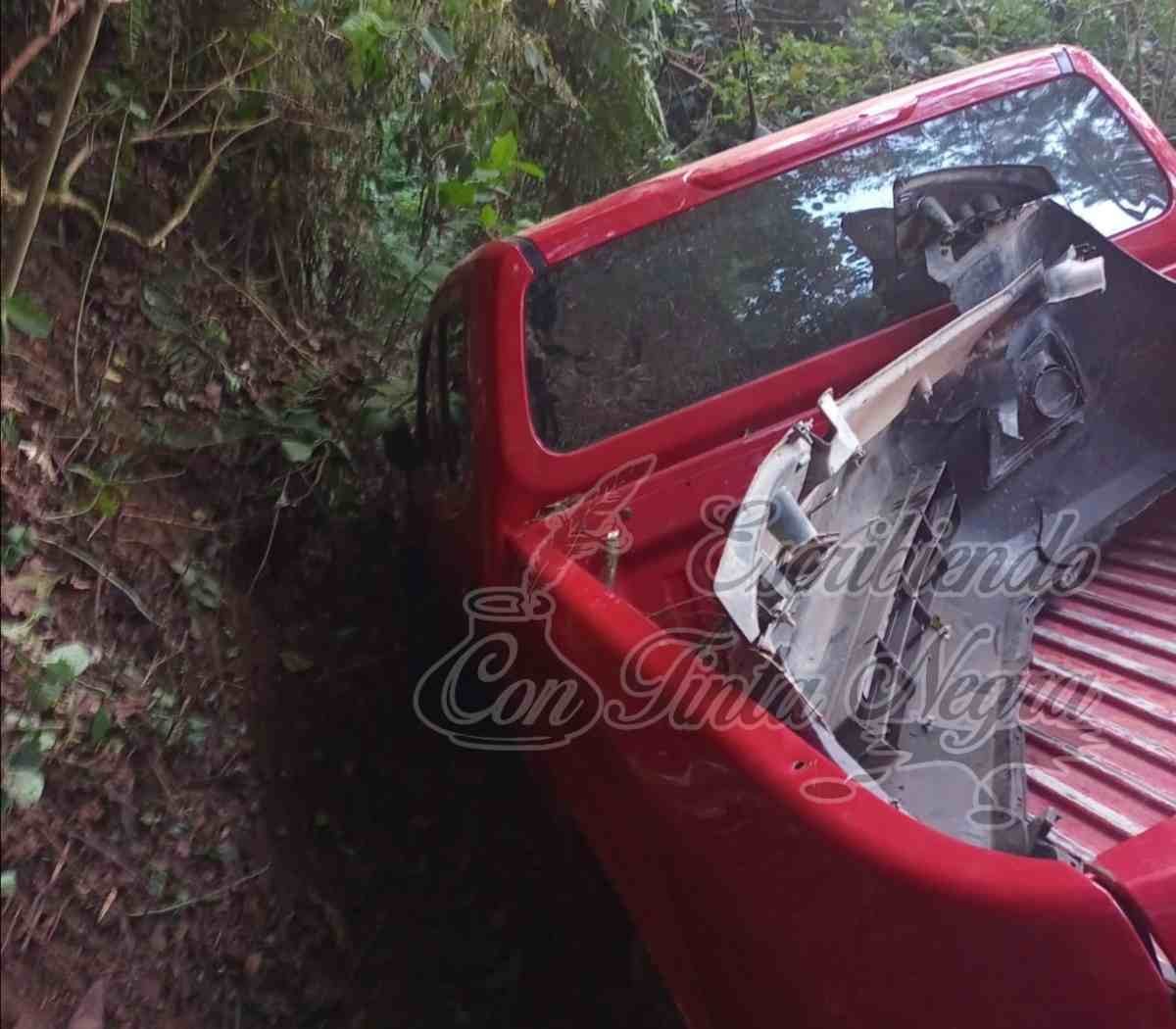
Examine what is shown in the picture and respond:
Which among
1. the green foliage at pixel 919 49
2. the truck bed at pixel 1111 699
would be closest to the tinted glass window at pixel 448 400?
the truck bed at pixel 1111 699

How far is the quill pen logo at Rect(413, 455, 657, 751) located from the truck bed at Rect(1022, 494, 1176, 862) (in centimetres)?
89

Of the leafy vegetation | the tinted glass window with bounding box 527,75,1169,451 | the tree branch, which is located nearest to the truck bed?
the tinted glass window with bounding box 527,75,1169,451

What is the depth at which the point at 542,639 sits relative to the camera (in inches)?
80.3

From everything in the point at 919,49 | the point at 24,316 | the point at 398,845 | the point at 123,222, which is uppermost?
the point at 24,316

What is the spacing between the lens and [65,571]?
2182 mm

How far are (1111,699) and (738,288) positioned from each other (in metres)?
1.34

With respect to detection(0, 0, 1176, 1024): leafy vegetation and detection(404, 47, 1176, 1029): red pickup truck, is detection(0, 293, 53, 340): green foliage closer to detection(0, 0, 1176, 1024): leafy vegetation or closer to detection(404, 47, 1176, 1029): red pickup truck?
detection(0, 0, 1176, 1024): leafy vegetation

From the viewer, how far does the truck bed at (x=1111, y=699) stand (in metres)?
1.72

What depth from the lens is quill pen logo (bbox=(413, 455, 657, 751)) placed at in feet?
6.42

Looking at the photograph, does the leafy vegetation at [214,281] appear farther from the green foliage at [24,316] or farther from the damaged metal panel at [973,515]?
the damaged metal panel at [973,515]

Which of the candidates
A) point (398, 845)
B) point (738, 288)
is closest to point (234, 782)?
point (398, 845)

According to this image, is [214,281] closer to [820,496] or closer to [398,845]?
[398,845]

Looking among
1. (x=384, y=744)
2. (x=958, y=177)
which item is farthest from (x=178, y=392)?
(x=958, y=177)

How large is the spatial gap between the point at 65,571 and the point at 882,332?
2.10m
